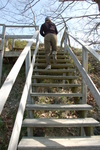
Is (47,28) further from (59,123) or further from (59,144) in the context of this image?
(59,144)

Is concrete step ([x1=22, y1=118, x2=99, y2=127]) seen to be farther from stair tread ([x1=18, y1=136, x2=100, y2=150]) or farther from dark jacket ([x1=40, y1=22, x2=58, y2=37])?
dark jacket ([x1=40, y1=22, x2=58, y2=37])

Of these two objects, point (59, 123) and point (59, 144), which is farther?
point (59, 123)

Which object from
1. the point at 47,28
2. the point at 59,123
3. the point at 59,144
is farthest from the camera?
the point at 47,28

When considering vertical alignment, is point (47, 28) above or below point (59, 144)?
above

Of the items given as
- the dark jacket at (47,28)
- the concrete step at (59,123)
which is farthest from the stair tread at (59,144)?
the dark jacket at (47,28)

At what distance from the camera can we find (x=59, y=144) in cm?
198

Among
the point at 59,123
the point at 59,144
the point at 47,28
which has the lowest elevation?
the point at 59,144

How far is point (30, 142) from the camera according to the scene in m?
2.02

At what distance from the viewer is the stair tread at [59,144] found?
192 cm

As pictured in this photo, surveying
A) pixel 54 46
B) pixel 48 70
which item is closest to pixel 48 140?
pixel 48 70

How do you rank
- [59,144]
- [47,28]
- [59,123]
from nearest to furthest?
[59,144]
[59,123]
[47,28]

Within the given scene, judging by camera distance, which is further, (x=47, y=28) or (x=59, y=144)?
(x=47, y=28)

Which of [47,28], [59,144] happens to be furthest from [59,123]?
[47,28]

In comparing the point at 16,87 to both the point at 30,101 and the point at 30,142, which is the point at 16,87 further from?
the point at 30,142
